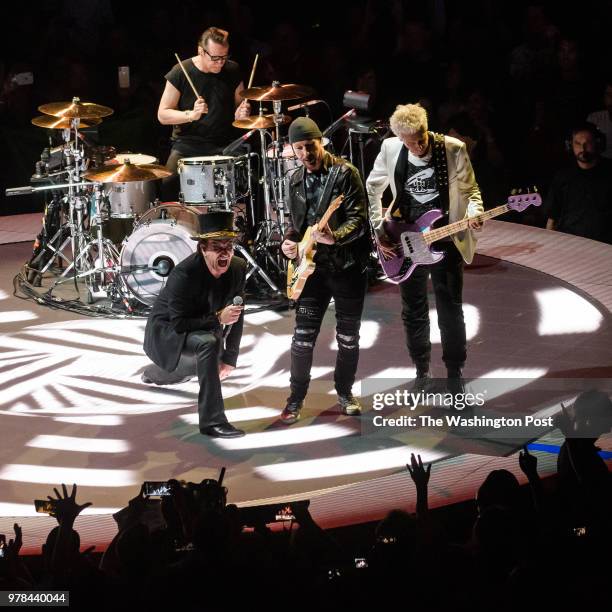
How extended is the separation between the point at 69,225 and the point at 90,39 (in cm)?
361

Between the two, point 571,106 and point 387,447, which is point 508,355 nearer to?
point 387,447

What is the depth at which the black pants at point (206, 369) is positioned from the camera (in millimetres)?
7156

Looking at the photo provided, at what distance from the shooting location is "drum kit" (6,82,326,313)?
391 inches

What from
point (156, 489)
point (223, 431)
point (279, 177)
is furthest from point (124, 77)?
point (156, 489)

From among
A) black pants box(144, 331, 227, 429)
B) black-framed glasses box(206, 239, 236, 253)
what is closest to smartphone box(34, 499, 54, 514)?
black pants box(144, 331, 227, 429)

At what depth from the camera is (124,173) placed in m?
9.57

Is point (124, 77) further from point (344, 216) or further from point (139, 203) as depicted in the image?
point (344, 216)

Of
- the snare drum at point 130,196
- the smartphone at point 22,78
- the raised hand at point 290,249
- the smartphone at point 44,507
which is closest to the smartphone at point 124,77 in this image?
the smartphone at point 22,78

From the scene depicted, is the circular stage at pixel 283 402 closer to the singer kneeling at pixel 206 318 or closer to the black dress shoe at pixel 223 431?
the black dress shoe at pixel 223 431

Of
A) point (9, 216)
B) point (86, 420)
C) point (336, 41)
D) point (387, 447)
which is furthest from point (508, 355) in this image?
point (9, 216)

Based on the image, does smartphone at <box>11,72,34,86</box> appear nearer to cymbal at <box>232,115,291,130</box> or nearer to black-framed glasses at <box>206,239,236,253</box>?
cymbal at <box>232,115,291,130</box>

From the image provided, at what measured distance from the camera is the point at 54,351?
29.8ft

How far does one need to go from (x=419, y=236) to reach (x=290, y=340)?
2142 mm

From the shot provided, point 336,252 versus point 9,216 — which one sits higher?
point 9,216
